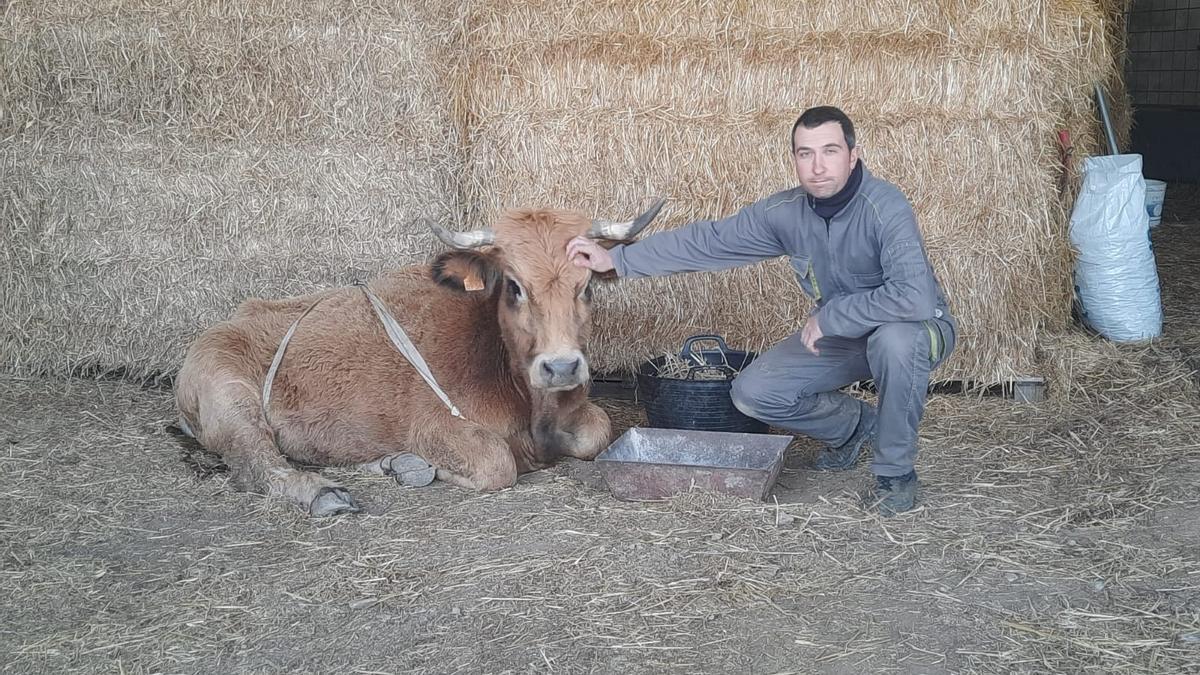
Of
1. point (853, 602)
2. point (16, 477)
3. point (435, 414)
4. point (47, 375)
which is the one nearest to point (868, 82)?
point (435, 414)

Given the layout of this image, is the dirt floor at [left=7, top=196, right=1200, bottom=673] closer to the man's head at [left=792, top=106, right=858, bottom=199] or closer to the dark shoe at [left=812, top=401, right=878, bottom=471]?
the dark shoe at [left=812, top=401, right=878, bottom=471]

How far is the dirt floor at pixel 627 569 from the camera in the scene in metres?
3.59

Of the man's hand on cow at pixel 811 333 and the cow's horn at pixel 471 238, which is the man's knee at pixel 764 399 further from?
the cow's horn at pixel 471 238

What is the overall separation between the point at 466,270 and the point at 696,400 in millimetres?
1335

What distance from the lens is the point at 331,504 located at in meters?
5.08

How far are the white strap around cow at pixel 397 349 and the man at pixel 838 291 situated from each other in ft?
3.47

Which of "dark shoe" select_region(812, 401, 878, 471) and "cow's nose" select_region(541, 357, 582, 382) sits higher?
"cow's nose" select_region(541, 357, 582, 382)

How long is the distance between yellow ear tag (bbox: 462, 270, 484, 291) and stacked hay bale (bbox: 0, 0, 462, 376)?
55.1 inches

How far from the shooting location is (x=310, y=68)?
268 inches

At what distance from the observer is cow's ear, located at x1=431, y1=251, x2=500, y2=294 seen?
5.62m

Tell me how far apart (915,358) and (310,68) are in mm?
4074

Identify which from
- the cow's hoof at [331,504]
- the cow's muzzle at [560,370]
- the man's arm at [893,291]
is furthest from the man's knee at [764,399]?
the cow's hoof at [331,504]

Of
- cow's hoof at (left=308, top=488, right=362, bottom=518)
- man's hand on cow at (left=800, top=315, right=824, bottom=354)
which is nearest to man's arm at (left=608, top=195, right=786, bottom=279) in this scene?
man's hand on cow at (left=800, top=315, right=824, bottom=354)

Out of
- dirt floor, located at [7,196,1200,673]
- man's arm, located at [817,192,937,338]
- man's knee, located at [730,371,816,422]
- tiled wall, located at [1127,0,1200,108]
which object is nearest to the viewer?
dirt floor, located at [7,196,1200,673]
